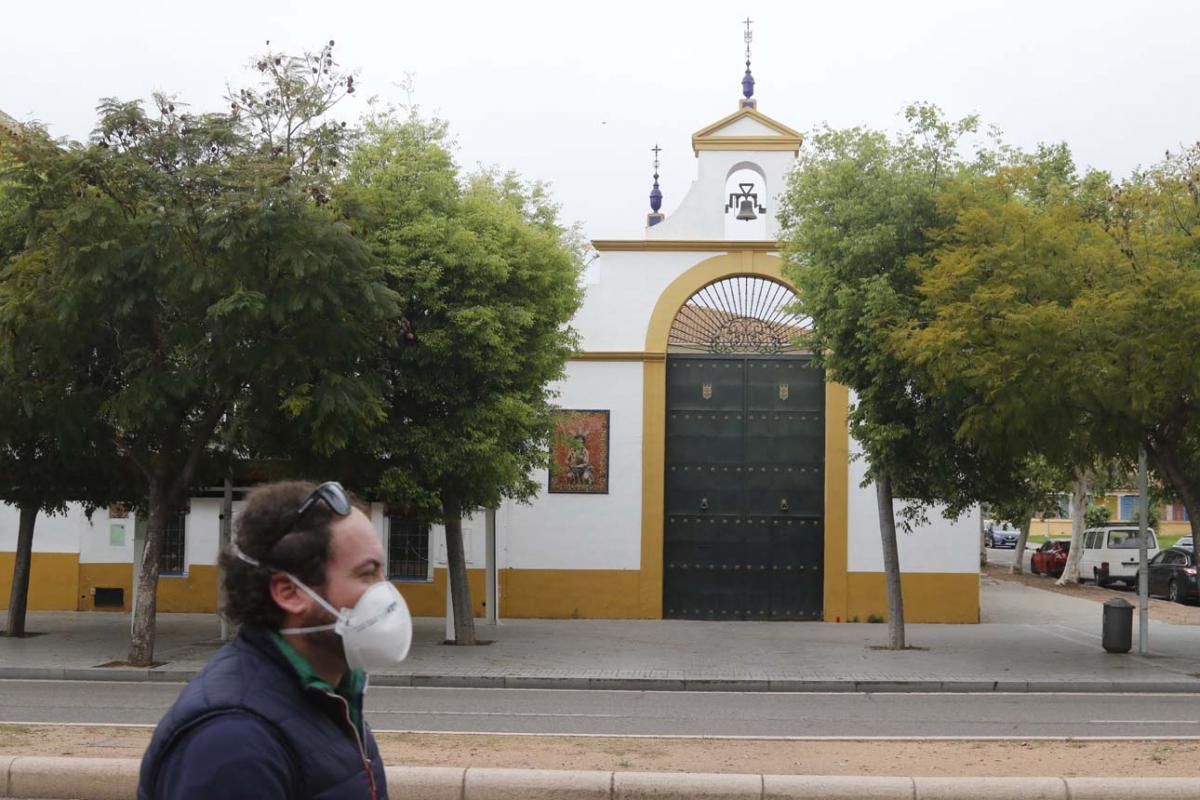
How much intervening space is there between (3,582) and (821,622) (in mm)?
15915

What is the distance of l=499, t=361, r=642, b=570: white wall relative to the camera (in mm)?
26062

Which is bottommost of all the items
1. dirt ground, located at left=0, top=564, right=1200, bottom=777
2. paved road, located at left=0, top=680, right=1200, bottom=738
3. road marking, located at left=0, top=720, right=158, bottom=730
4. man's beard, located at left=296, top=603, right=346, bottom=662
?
paved road, located at left=0, top=680, right=1200, bottom=738

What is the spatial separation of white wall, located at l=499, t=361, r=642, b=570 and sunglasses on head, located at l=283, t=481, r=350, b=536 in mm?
23379

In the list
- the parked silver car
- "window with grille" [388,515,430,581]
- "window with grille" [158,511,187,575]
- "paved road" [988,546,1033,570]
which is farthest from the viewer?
the parked silver car

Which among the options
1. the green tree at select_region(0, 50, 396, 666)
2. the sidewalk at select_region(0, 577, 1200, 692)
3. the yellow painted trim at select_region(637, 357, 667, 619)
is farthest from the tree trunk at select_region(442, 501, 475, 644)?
the yellow painted trim at select_region(637, 357, 667, 619)

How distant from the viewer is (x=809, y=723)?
1344 cm

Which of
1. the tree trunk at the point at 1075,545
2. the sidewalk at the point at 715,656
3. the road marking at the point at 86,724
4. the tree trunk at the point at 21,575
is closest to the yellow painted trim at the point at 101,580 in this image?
the sidewalk at the point at 715,656

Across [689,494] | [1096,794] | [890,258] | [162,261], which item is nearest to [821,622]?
[689,494]

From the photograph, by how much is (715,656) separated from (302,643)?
17.7 metres

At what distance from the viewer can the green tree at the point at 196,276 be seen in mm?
16281

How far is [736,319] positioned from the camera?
87.5ft

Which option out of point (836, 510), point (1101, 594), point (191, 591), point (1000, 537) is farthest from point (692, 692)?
point (1000, 537)

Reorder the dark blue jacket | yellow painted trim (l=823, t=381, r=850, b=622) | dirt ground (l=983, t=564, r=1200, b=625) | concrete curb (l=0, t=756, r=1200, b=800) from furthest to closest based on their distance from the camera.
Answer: dirt ground (l=983, t=564, r=1200, b=625)
yellow painted trim (l=823, t=381, r=850, b=622)
concrete curb (l=0, t=756, r=1200, b=800)
the dark blue jacket

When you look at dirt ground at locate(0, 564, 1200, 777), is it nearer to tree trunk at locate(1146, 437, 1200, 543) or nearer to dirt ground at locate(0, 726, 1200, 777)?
dirt ground at locate(0, 726, 1200, 777)
